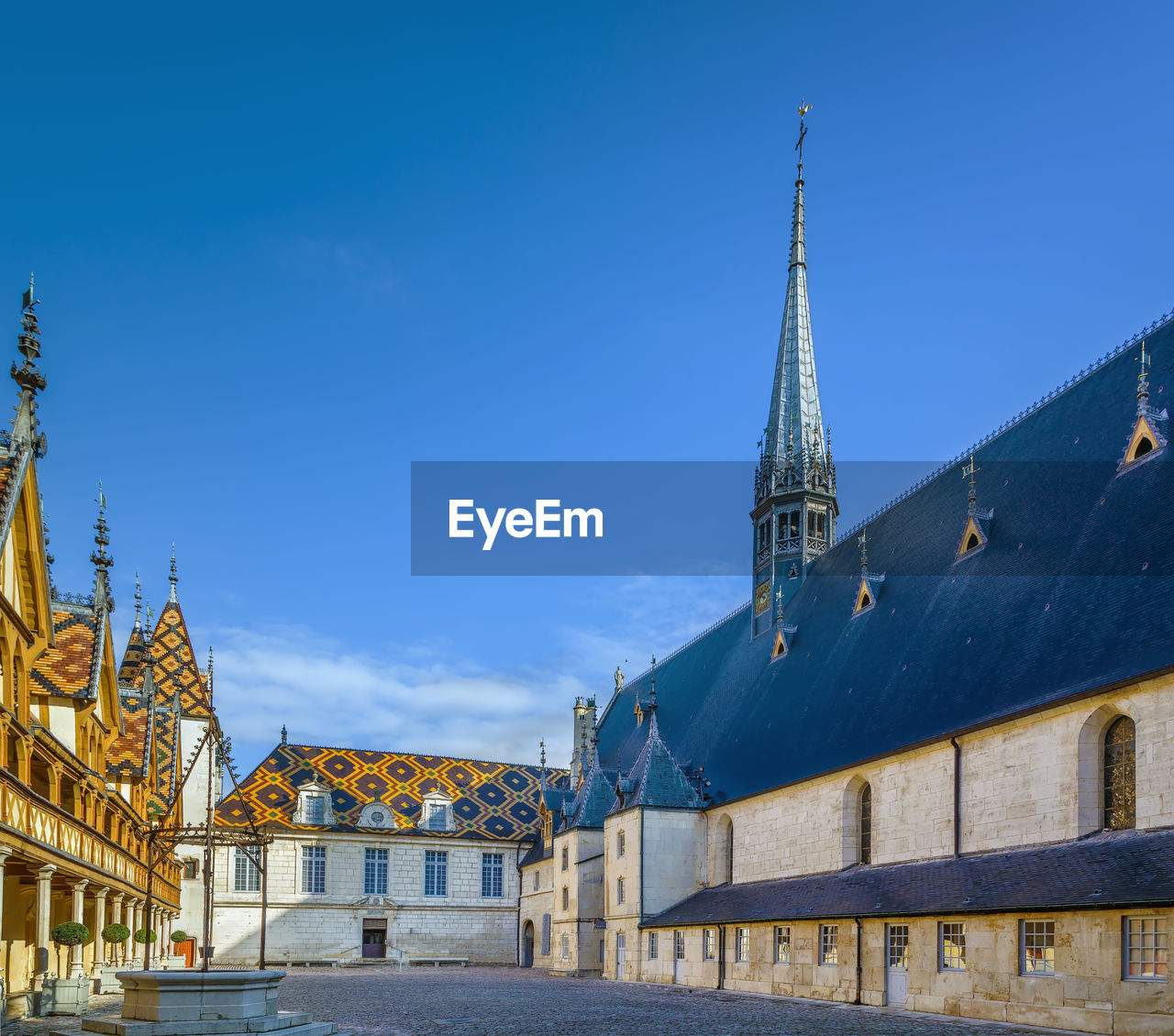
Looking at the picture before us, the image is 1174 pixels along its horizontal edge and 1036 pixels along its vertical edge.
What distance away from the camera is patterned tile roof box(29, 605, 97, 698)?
2336 centimetres

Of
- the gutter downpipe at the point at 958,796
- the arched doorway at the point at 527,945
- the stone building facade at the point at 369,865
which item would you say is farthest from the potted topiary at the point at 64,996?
the arched doorway at the point at 527,945

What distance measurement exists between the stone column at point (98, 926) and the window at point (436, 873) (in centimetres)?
2589

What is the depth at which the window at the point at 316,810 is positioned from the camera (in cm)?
5178

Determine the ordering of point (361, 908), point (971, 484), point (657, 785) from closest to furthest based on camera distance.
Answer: point (971, 484)
point (657, 785)
point (361, 908)

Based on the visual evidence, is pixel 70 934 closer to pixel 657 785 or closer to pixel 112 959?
pixel 112 959

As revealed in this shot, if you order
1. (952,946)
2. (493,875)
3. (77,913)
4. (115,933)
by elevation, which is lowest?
(493,875)

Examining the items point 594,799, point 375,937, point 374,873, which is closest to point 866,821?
point 594,799

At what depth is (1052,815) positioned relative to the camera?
2127 centimetres

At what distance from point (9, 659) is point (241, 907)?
34667mm

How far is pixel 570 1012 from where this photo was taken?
22.8 metres

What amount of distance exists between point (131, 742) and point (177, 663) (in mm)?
19549

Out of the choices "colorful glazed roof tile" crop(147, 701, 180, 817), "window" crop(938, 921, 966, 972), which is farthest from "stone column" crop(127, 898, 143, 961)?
"window" crop(938, 921, 966, 972)

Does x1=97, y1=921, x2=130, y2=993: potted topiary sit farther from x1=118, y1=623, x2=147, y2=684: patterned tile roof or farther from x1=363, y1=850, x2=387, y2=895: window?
x1=363, y1=850, x2=387, y2=895: window

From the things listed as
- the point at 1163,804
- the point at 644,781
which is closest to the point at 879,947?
the point at 1163,804
